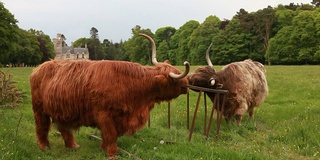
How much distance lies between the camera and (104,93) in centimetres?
550

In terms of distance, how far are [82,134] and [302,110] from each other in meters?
6.50

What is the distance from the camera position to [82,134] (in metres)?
7.35

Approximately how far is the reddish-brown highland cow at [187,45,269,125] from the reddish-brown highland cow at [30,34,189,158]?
1528 mm

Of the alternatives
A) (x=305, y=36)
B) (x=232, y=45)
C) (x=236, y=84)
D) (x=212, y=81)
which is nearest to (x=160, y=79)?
(x=212, y=81)

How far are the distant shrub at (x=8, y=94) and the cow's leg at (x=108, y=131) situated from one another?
14.7 ft

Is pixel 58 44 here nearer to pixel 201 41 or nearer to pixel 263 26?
pixel 201 41

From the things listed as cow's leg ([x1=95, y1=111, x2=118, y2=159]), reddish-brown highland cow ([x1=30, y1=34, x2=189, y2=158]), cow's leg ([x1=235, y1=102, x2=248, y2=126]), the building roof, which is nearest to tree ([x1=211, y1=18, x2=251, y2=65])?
cow's leg ([x1=235, y1=102, x2=248, y2=126])

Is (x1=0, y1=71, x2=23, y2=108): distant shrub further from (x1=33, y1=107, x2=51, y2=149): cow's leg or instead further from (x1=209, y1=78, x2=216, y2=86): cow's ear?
(x1=209, y1=78, x2=216, y2=86): cow's ear

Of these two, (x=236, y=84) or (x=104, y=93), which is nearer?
(x=104, y=93)

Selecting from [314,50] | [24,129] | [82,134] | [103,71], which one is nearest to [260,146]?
[103,71]

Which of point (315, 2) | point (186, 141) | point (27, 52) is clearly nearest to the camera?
point (186, 141)

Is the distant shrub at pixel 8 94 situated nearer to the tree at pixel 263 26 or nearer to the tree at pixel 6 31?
the tree at pixel 6 31

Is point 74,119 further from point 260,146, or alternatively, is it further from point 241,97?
point 241,97

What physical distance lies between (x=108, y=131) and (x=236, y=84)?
13.4 feet
